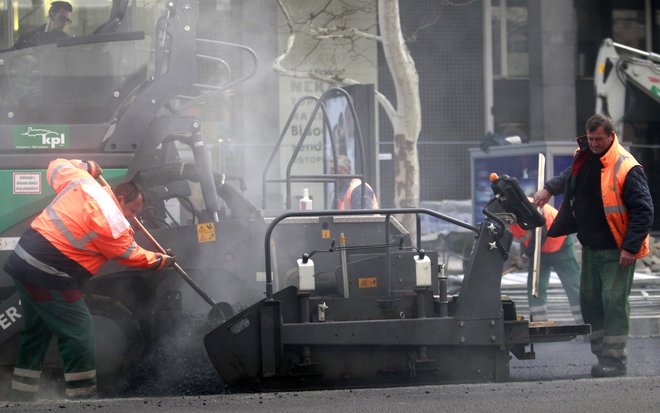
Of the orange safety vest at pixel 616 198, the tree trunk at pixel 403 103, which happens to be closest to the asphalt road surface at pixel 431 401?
the orange safety vest at pixel 616 198

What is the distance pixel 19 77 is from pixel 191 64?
104 centimetres

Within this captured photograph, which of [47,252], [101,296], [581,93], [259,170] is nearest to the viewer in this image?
[47,252]

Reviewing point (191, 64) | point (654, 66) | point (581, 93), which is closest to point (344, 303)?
point (191, 64)

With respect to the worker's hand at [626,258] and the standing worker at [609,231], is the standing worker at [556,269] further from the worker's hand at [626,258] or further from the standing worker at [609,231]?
the worker's hand at [626,258]

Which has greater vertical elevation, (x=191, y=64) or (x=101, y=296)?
(x=191, y=64)

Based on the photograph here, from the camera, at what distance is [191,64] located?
6.21 metres

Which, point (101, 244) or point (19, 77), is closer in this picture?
point (101, 244)

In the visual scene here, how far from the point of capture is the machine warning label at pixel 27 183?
5.89 m

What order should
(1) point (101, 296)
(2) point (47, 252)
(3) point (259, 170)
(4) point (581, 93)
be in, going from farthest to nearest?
(4) point (581, 93)
(3) point (259, 170)
(1) point (101, 296)
(2) point (47, 252)

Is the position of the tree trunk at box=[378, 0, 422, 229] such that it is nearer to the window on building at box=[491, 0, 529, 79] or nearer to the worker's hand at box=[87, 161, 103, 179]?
the window on building at box=[491, 0, 529, 79]

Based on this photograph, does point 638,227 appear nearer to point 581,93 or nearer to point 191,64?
point 191,64

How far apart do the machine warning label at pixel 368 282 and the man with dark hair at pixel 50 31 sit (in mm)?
2320

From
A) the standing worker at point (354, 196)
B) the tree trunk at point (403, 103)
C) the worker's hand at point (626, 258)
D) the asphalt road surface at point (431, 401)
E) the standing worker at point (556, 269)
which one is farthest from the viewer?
the tree trunk at point (403, 103)

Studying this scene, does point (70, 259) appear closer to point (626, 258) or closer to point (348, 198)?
point (348, 198)
